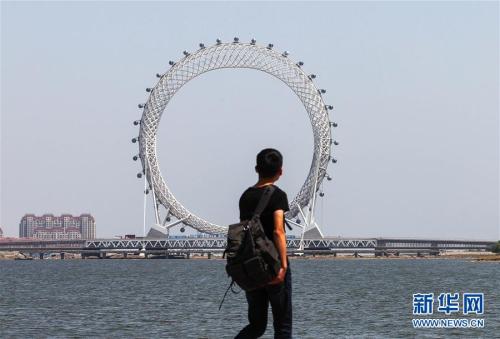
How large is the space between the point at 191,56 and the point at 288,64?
563 inches

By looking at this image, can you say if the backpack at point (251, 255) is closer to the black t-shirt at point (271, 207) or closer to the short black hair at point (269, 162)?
the black t-shirt at point (271, 207)

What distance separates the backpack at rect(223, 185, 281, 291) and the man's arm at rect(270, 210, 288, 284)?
45mm

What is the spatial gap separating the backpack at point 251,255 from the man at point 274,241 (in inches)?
3.3

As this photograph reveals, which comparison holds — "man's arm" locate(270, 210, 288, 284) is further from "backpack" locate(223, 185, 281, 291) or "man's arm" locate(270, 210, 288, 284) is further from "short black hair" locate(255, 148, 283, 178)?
"short black hair" locate(255, 148, 283, 178)

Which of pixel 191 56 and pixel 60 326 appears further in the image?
pixel 191 56

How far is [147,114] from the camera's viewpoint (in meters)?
169

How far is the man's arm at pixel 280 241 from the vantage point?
13180 mm

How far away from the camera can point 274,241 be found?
43.6 feet

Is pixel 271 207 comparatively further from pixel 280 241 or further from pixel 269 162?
pixel 269 162

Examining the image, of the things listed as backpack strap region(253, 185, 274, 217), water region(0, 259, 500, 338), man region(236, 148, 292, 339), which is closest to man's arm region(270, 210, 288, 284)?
man region(236, 148, 292, 339)

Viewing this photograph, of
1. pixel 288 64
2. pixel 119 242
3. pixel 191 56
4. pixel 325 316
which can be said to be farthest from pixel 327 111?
pixel 325 316

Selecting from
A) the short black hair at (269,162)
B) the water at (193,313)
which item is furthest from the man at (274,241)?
the water at (193,313)

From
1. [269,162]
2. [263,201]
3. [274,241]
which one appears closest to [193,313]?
[269,162]

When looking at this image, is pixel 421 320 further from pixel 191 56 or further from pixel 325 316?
pixel 191 56
